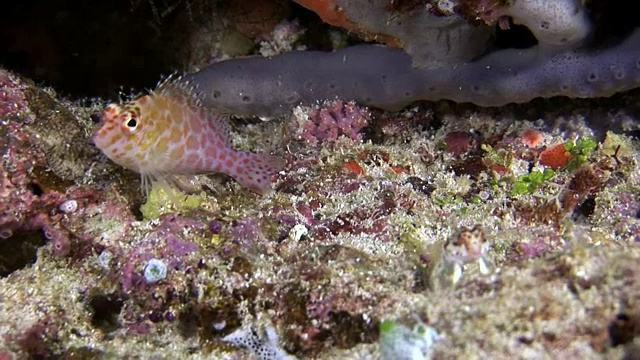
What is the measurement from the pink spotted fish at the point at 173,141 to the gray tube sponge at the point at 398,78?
0.74 metres

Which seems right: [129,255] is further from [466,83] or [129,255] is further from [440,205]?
[466,83]

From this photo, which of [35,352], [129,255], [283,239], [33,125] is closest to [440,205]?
[283,239]

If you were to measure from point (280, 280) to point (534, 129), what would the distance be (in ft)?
9.34

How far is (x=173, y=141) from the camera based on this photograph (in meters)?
3.78

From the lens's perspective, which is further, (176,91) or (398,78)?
(398,78)

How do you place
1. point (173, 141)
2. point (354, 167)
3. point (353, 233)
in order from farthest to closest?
point (354, 167), point (173, 141), point (353, 233)

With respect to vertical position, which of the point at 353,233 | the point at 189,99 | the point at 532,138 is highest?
the point at 189,99

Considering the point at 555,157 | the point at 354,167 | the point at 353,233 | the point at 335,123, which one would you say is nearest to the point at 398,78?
the point at 335,123

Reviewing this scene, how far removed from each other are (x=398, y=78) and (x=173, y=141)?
1961mm

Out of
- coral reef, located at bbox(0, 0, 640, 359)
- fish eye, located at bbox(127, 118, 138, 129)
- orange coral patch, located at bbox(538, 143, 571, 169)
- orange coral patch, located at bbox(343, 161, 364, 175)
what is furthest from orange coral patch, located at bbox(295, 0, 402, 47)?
fish eye, located at bbox(127, 118, 138, 129)

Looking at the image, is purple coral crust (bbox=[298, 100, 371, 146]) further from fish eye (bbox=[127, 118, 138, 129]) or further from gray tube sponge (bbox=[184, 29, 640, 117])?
fish eye (bbox=[127, 118, 138, 129])

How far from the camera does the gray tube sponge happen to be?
12.4 ft

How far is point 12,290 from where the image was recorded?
321 centimetres

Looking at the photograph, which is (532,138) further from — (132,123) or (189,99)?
(132,123)
